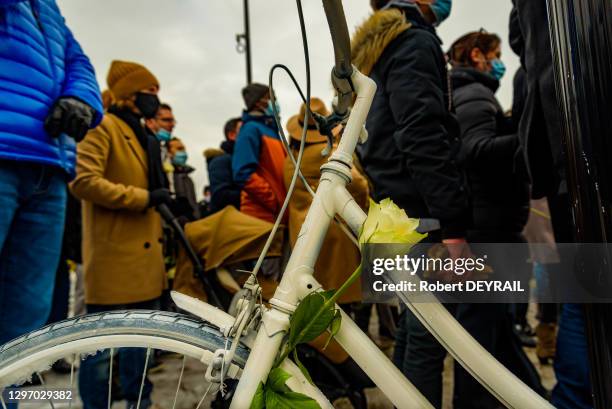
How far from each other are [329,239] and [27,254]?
1039 millimetres

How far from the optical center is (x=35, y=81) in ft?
3.69

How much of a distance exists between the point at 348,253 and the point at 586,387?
0.89 m

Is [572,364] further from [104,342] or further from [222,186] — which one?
[222,186]

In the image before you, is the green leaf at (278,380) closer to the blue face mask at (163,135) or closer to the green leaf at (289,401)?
the green leaf at (289,401)

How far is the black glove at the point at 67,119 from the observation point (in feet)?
3.72

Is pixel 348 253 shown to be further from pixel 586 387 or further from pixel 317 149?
pixel 586 387

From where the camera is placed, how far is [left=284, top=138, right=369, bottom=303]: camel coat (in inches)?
69.3

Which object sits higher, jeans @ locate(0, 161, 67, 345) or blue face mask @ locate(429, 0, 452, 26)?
blue face mask @ locate(429, 0, 452, 26)

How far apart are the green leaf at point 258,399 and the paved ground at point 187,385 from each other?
889 millimetres

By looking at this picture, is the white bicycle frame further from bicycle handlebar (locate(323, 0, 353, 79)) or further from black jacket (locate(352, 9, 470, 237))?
black jacket (locate(352, 9, 470, 237))

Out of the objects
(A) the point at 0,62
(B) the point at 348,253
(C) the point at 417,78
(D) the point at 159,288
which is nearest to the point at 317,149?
(B) the point at 348,253

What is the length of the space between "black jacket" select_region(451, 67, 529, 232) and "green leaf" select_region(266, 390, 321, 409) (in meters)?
1.38

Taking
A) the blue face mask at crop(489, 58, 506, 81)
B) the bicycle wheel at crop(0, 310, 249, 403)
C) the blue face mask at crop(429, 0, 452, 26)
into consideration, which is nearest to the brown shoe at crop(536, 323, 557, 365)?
the blue face mask at crop(489, 58, 506, 81)

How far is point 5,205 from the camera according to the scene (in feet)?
3.45
